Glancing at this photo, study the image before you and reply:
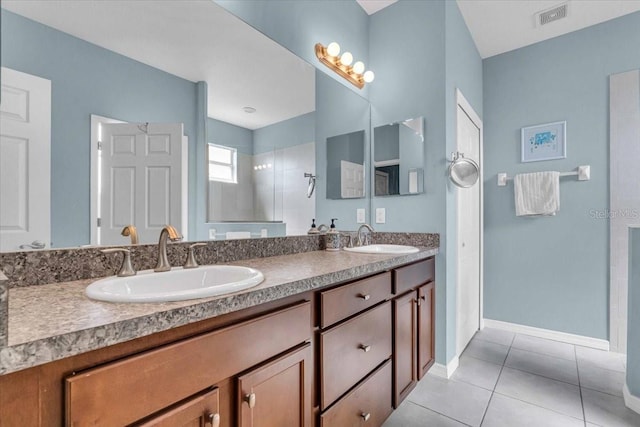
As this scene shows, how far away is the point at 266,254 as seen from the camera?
1.56 m

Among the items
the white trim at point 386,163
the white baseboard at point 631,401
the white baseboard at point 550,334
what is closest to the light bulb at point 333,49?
the white trim at point 386,163

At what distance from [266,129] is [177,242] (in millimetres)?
718

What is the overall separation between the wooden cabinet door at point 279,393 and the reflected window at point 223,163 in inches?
32.4

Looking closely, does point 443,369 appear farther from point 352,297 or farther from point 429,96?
point 429,96

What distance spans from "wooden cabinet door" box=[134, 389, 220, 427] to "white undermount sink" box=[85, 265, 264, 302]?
0.23 meters

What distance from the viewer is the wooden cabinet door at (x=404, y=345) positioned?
1.56m

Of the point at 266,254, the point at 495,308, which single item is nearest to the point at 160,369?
the point at 266,254

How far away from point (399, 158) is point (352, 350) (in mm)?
1509

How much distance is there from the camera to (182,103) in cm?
123

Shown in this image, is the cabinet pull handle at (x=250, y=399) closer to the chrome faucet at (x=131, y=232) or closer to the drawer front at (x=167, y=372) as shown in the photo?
the drawer front at (x=167, y=372)

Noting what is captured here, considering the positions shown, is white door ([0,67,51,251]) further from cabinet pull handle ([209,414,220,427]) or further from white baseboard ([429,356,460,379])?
white baseboard ([429,356,460,379])

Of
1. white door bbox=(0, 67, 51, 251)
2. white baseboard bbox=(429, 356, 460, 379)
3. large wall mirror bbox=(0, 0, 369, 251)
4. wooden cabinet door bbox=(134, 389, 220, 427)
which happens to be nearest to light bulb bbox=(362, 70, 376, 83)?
large wall mirror bbox=(0, 0, 369, 251)

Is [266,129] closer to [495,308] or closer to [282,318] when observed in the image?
[282,318]

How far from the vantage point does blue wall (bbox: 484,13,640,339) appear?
2458 millimetres
